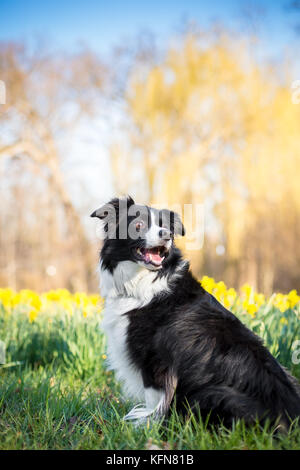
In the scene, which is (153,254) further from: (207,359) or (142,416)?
(142,416)

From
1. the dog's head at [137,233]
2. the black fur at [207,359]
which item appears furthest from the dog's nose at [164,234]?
the black fur at [207,359]

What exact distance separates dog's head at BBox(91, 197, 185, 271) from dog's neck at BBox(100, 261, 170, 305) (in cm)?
5

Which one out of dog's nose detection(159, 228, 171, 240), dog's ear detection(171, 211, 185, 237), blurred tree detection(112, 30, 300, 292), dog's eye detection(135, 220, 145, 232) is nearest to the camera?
dog's nose detection(159, 228, 171, 240)

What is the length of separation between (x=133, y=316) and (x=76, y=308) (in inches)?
101

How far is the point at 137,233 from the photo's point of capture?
321 cm

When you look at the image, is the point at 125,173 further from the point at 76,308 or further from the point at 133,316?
the point at 133,316

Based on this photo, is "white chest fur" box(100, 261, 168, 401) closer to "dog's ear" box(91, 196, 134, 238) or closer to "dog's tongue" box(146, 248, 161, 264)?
"dog's tongue" box(146, 248, 161, 264)

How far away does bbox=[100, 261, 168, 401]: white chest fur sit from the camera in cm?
305

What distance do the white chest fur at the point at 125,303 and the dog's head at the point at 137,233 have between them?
78mm

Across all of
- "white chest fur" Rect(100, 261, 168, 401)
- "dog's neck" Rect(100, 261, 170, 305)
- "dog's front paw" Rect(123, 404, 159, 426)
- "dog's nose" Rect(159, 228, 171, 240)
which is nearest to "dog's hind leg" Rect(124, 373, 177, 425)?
"dog's front paw" Rect(123, 404, 159, 426)

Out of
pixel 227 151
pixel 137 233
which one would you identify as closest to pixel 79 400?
pixel 137 233
